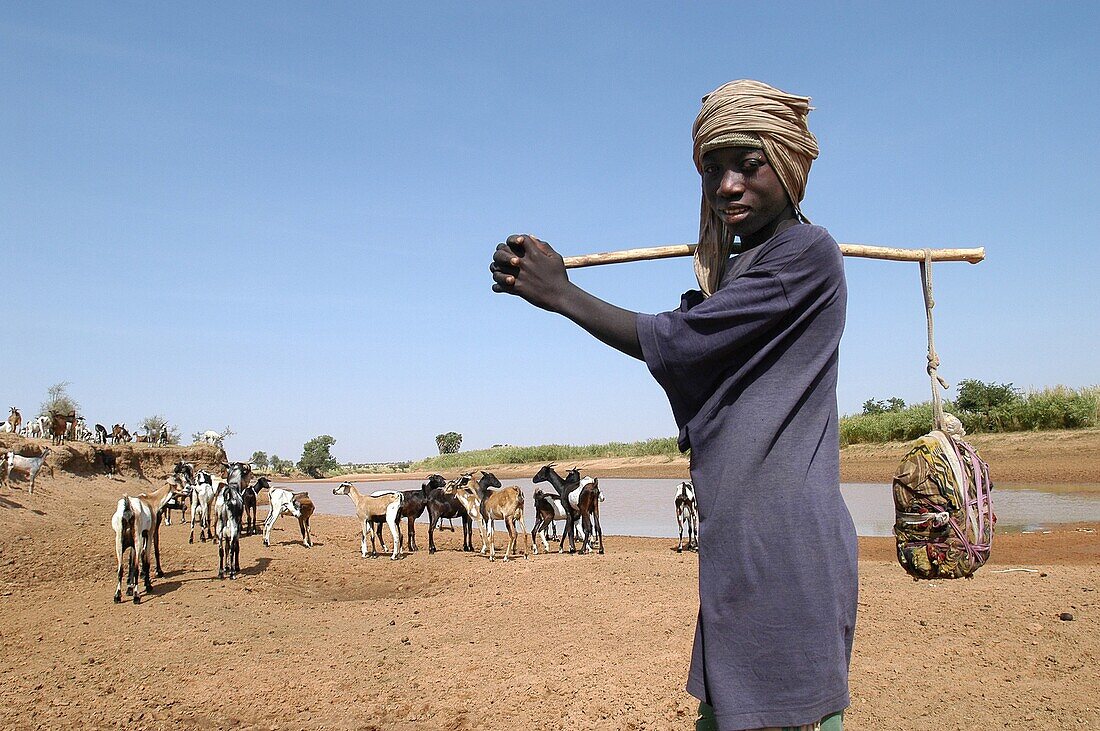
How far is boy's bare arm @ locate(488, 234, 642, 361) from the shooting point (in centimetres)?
169

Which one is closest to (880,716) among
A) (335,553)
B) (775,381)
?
(775,381)

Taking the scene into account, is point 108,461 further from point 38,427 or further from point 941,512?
point 941,512

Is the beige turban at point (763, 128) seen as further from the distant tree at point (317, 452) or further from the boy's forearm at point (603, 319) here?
the distant tree at point (317, 452)

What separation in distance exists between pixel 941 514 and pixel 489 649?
5432mm

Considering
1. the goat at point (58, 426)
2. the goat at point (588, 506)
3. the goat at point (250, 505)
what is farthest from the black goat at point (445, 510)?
the goat at point (58, 426)

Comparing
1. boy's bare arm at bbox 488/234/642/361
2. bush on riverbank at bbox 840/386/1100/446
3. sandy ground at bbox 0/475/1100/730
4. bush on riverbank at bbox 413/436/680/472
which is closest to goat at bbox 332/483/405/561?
sandy ground at bbox 0/475/1100/730

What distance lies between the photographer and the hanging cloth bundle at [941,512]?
239 centimetres

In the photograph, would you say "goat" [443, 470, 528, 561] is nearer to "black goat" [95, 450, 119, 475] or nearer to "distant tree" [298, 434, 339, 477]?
"black goat" [95, 450, 119, 475]

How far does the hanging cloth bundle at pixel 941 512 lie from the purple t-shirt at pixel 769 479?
87 centimetres

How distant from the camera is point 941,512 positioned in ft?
7.95

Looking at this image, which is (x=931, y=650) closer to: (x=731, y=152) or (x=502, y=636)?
(x=502, y=636)

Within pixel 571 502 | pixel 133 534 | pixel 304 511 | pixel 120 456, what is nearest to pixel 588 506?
pixel 571 502

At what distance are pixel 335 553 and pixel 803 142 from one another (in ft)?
47.8

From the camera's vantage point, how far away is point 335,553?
587 inches
